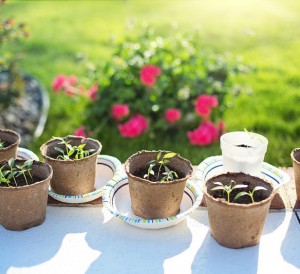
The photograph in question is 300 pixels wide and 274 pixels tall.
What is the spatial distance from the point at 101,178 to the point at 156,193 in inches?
15.0

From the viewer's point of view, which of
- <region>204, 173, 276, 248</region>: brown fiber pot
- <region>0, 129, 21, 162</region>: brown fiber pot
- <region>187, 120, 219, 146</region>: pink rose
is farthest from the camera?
<region>187, 120, 219, 146</region>: pink rose

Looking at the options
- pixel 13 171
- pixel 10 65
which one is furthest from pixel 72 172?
pixel 10 65

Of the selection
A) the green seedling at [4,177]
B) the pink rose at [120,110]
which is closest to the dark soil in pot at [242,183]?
the green seedling at [4,177]

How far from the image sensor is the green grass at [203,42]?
3.51m

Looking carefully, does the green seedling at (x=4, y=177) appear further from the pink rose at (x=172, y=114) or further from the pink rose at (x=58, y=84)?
the pink rose at (x=58, y=84)

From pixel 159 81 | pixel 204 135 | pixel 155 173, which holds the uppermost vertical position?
pixel 155 173

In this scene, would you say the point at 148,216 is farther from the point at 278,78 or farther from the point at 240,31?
the point at 240,31

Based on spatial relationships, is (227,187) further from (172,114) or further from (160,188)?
(172,114)

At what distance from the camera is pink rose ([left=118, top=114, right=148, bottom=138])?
134 inches

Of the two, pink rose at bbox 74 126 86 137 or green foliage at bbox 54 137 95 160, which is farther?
pink rose at bbox 74 126 86 137

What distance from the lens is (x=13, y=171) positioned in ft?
5.64

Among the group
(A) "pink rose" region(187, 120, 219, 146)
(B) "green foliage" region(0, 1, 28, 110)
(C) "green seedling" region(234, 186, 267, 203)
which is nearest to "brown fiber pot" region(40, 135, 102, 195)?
(C) "green seedling" region(234, 186, 267, 203)

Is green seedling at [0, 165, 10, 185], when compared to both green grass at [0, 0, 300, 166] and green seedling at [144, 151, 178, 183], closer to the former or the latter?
green seedling at [144, 151, 178, 183]

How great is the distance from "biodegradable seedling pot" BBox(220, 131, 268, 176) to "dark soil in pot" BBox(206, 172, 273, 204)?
10 centimetres
